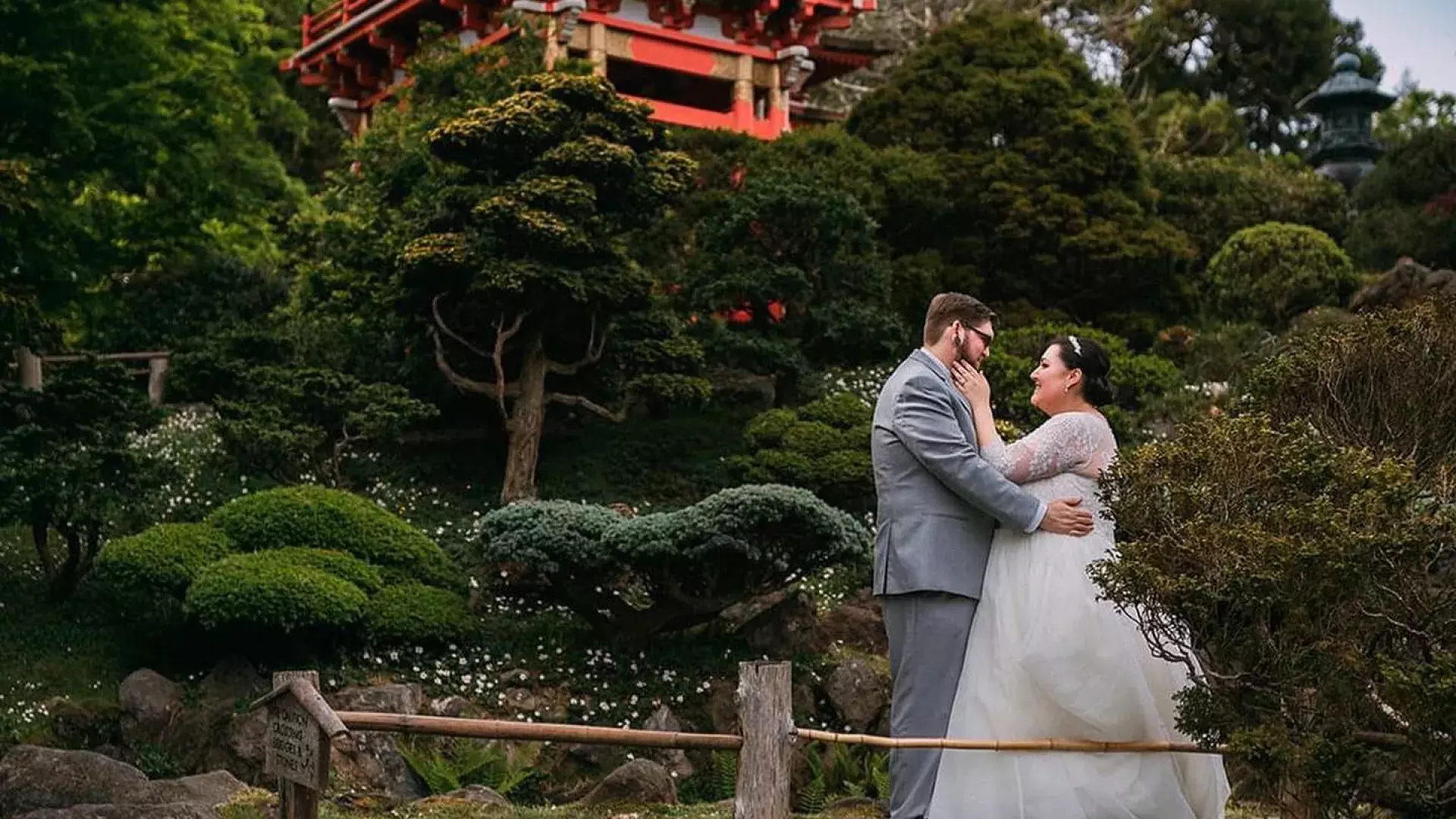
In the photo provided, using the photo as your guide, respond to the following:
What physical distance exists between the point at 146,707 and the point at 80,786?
6.51ft

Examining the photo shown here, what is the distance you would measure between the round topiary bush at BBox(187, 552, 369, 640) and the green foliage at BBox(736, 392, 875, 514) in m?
3.39

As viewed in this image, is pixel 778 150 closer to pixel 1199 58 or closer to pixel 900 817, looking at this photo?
pixel 900 817

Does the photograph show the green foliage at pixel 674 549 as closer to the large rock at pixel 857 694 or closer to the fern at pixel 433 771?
the large rock at pixel 857 694

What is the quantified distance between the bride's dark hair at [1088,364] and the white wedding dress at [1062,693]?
0.14m

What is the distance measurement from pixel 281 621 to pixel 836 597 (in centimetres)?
411

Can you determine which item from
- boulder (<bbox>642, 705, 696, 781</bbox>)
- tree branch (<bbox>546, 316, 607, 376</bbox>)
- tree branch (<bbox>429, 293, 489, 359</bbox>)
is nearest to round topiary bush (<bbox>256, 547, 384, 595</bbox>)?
boulder (<bbox>642, 705, 696, 781</bbox>)

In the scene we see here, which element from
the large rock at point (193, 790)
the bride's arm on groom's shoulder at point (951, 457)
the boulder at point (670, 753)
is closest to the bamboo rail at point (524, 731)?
the bride's arm on groom's shoulder at point (951, 457)

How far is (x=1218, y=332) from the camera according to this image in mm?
17422

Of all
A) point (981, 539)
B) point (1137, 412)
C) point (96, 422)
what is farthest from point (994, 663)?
point (1137, 412)

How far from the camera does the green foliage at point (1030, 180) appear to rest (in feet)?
58.7

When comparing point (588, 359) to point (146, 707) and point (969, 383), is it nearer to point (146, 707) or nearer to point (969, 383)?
point (146, 707)

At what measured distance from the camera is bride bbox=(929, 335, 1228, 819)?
6.14 metres

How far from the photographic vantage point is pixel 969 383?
262 inches

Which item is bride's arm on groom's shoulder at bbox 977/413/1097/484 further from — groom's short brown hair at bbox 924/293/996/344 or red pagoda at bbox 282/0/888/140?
red pagoda at bbox 282/0/888/140
